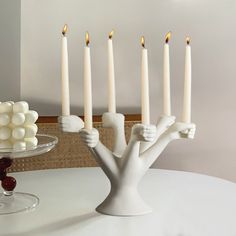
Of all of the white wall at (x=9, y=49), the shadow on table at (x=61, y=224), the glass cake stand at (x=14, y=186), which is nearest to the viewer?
the shadow on table at (x=61, y=224)

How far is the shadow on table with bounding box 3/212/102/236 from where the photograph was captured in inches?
37.4

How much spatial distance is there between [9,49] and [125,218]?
109cm

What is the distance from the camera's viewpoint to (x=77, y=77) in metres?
2.01

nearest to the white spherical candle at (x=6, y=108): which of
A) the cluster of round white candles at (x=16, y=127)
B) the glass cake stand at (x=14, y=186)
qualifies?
the cluster of round white candles at (x=16, y=127)

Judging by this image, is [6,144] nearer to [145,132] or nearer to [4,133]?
[4,133]

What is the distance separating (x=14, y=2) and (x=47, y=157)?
0.59 metres

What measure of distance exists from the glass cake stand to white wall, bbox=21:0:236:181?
29.0 inches

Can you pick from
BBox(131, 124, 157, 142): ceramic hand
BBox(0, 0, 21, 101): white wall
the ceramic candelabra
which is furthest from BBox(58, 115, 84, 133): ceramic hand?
BBox(0, 0, 21, 101): white wall

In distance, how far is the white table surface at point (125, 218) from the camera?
0.96 meters

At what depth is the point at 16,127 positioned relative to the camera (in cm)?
116

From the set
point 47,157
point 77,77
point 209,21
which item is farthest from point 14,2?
point 209,21

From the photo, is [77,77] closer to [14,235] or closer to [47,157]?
[47,157]

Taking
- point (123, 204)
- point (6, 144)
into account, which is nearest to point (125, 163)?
point (123, 204)

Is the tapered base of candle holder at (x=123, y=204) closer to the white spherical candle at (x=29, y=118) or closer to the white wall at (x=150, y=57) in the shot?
the white spherical candle at (x=29, y=118)
